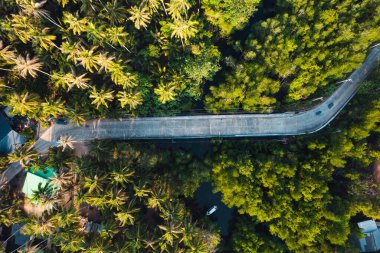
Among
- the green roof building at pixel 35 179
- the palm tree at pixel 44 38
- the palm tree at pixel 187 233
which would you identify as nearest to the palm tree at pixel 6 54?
the palm tree at pixel 44 38

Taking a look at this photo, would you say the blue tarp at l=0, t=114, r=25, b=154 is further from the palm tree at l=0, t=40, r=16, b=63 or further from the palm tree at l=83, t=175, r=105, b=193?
the palm tree at l=83, t=175, r=105, b=193

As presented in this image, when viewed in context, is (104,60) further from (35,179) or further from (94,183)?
(35,179)

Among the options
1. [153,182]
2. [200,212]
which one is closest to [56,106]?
[153,182]

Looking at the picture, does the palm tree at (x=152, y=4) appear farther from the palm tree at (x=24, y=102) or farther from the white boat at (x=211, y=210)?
the white boat at (x=211, y=210)

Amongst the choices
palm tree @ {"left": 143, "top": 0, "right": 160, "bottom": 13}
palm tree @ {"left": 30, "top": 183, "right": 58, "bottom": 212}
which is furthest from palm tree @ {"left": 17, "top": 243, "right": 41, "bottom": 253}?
palm tree @ {"left": 143, "top": 0, "right": 160, "bottom": 13}

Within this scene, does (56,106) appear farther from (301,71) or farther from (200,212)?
(301,71)
